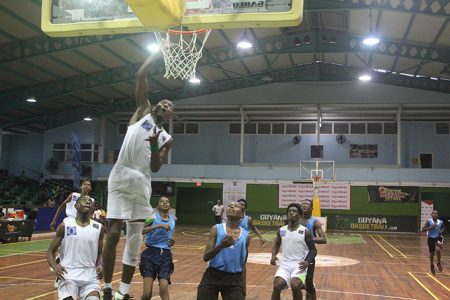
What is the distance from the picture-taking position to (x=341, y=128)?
106ft

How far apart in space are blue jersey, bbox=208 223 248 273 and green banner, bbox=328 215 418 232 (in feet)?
86.1

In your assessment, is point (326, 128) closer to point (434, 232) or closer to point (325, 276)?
point (434, 232)

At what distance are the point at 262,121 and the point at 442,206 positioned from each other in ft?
41.7

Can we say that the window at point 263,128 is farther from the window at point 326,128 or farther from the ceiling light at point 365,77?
the ceiling light at point 365,77

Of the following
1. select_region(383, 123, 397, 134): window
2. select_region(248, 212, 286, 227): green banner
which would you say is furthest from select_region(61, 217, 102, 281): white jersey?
select_region(383, 123, 397, 134): window

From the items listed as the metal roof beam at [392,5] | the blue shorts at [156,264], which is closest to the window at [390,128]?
the metal roof beam at [392,5]

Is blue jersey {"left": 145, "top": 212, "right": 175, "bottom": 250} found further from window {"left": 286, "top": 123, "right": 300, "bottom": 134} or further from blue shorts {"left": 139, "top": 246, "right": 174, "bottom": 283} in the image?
window {"left": 286, "top": 123, "right": 300, "bottom": 134}

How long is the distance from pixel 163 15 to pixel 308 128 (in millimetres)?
28522

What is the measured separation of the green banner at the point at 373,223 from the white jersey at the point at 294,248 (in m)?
23.7

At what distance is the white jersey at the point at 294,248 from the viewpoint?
24.0ft

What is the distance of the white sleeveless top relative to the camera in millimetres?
4320

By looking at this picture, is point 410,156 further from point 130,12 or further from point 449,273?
point 130,12

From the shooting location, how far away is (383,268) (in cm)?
1434

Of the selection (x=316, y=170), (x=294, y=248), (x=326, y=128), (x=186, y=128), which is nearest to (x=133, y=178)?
(x=294, y=248)
